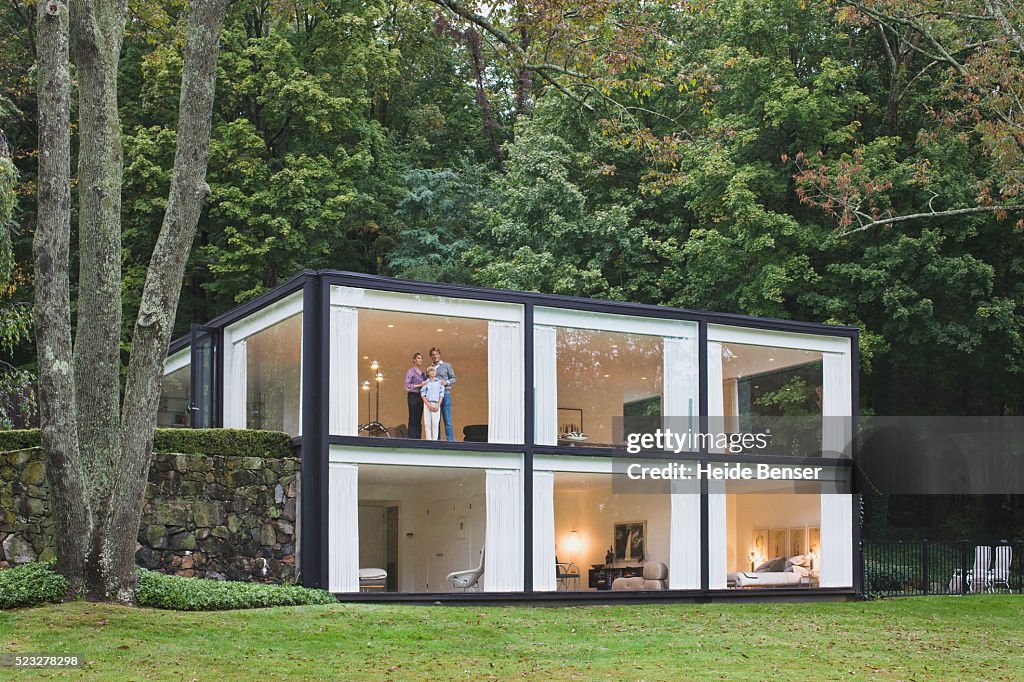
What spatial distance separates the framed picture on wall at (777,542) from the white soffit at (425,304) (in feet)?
26.8

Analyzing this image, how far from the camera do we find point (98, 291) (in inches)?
544

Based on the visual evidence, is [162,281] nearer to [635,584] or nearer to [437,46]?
[635,584]

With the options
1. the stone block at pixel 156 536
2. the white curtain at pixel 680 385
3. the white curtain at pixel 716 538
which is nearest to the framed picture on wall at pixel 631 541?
the white curtain at pixel 716 538

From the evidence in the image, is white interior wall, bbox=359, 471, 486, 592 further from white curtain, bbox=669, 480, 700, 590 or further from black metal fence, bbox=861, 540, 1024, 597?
black metal fence, bbox=861, 540, 1024, 597

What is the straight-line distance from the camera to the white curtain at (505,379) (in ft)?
60.5

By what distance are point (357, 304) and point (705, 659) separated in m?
7.43

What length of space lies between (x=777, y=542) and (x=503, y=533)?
25.5 feet

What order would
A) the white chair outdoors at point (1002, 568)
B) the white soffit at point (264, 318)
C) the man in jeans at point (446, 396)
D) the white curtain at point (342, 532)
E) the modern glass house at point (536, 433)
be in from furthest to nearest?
the white chair outdoors at point (1002, 568), the man in jeans at point (446, 396), the white soffit at point (264, 318), the modern glass house at point (536, 433), the white curtain at point (342, 532)

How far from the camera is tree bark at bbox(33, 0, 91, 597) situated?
1309 centimetres

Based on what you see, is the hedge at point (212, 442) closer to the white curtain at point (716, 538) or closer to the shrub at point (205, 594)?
the shrub at point (205, 594)

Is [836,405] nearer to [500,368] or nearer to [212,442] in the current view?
[500,368]

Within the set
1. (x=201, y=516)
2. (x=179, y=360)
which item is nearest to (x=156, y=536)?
(x=201, y=516)

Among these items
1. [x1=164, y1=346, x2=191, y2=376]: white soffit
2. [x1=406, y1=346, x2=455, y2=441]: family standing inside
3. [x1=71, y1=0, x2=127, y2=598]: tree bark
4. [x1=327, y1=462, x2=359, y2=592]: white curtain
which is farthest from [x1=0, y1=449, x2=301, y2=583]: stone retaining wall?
[x1=164, y1=346, x2=191, y2=376]: white soffit

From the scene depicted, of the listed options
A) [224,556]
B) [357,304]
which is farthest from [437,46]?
[224,556]
